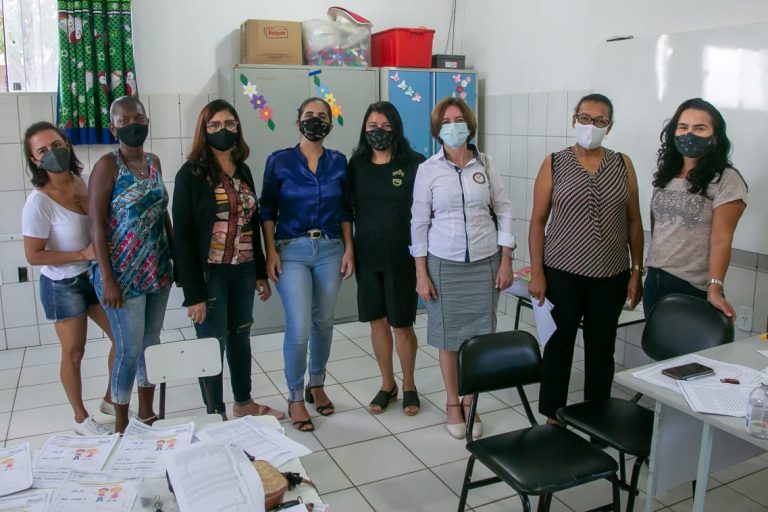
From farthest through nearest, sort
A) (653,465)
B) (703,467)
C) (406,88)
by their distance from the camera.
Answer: (406,88), (653,465), (703,467)

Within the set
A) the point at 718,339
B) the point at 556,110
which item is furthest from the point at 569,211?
the point at 556,110

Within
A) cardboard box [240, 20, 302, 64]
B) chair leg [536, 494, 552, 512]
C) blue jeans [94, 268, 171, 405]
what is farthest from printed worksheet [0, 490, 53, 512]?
cardboard box [240, 20, 302, 64]

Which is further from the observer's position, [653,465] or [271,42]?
[271,42]

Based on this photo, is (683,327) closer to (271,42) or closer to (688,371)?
(688,371)

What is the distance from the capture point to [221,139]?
9.12ft

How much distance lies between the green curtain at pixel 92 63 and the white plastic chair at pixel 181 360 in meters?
2.48

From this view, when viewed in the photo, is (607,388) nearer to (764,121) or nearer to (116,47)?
(764,121)

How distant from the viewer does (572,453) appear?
6.89 ft

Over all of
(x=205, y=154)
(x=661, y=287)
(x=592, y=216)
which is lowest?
(x=661, y=287)

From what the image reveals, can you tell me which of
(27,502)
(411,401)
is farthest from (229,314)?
(27,502)

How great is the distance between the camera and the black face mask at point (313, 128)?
2975mm

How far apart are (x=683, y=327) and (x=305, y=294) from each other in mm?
1614

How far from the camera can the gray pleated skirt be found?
298 centimetres

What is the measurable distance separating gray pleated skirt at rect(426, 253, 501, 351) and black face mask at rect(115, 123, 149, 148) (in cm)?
136
